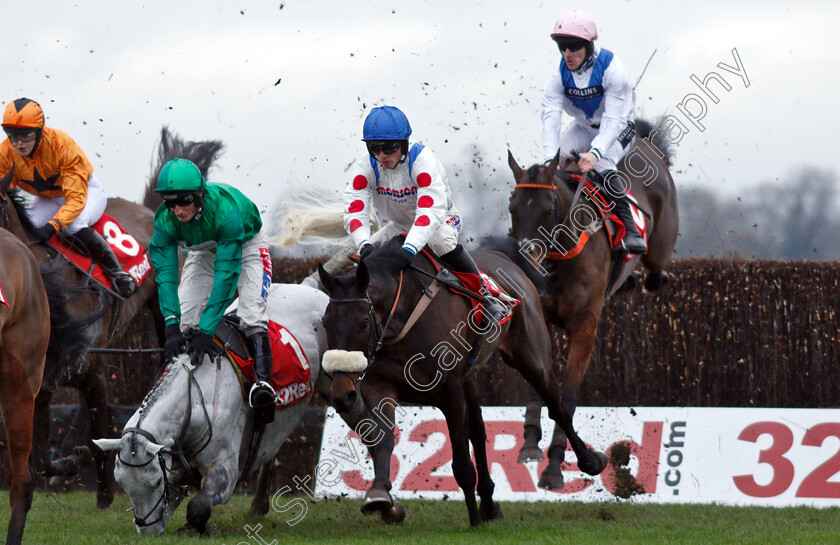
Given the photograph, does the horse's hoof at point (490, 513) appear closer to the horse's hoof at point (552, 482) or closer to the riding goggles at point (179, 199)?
the horse's hoof at point (552, 482)

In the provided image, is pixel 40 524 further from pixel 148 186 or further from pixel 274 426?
pixel 148 186

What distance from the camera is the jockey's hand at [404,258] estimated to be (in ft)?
18.7

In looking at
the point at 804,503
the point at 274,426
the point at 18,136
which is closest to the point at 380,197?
the point at 274,426

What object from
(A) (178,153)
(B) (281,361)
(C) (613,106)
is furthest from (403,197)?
(A) (178,153)

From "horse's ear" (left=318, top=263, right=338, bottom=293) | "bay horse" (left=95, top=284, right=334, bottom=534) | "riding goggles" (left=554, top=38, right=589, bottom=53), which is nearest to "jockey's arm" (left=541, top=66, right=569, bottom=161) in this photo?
"riding goggles" (left=554, top=38, right=589, bottom=53)

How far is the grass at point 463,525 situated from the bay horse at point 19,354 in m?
0.50

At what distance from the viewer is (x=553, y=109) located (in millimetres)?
7844

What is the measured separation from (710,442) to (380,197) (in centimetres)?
340

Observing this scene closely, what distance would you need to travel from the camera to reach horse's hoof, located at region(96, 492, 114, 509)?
25.1ft

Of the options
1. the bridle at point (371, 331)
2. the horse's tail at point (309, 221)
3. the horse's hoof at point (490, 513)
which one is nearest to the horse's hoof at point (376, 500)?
the bridle at point (371, 331)

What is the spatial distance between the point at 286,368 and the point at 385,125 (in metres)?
1.48

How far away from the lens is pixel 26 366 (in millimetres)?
5348

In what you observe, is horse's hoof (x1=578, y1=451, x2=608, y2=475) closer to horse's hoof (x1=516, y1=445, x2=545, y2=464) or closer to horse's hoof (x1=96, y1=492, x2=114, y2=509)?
horse's hoof (x1=516, y1=445, x2=545, y2=464)

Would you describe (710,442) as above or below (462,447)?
below
